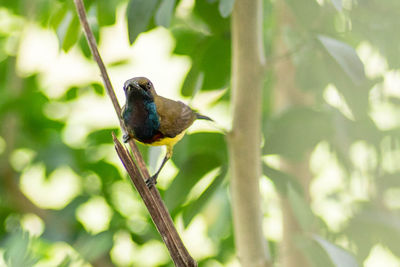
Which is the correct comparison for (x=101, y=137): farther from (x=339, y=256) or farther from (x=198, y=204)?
(x=339, y=256)

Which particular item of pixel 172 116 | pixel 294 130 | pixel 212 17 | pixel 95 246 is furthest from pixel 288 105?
pixel 172 116

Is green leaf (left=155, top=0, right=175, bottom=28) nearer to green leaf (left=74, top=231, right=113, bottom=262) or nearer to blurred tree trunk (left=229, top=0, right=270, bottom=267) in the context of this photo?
blurred tree trunk (left=229, top=0, right=270, bottom=267)

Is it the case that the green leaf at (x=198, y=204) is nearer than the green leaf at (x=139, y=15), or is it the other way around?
the green leaf at (x=139, y=15)

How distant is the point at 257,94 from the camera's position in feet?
2.21

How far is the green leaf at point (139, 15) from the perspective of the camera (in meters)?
0.58

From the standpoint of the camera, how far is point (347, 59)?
57 centimetres

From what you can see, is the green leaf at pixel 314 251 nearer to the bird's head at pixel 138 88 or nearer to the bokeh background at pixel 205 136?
the bokeh background at pixel 205 136

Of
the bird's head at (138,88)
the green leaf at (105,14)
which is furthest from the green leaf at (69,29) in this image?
the bird's head at (138,88)

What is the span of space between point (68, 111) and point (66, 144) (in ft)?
0.27

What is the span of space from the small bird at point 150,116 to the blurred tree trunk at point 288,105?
45 centimetres

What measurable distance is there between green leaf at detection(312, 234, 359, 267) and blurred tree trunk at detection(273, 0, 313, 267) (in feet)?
0.95

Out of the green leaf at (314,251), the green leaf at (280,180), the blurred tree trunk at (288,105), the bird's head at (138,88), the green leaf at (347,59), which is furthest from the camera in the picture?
the blurred tree trunk at (288,105)

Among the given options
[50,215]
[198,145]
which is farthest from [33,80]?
[198,145]

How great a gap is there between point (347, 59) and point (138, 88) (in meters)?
0.25
